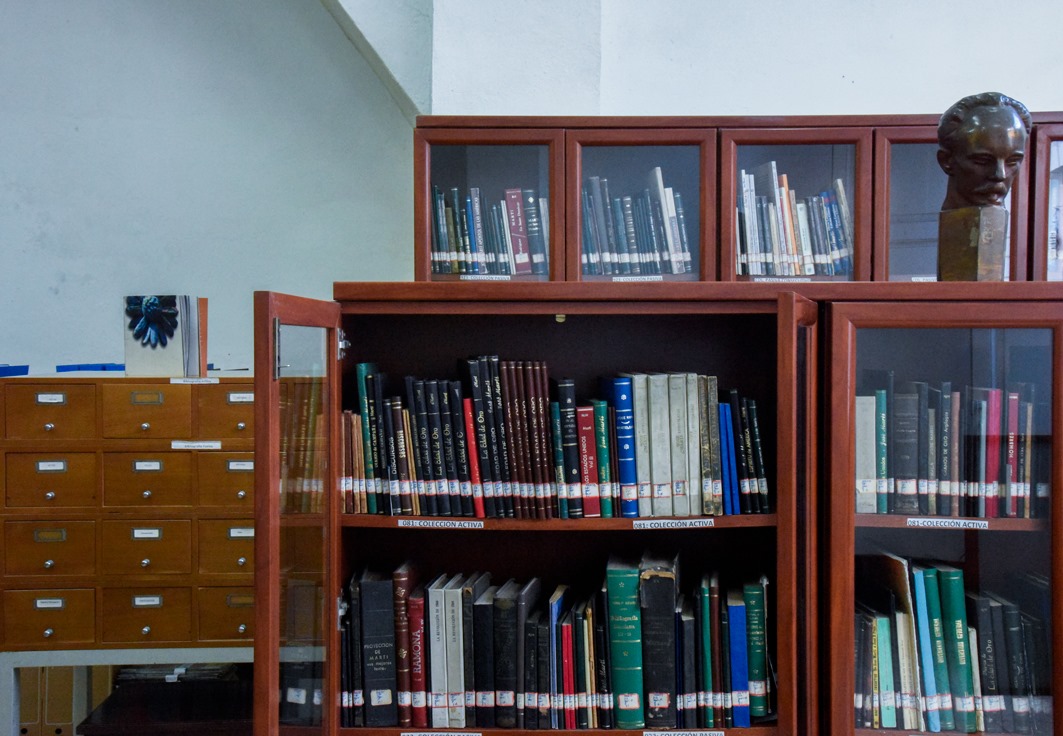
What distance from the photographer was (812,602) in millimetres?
1441

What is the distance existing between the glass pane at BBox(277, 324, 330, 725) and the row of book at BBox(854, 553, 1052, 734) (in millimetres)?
1053

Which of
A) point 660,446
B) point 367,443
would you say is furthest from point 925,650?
point 367,443

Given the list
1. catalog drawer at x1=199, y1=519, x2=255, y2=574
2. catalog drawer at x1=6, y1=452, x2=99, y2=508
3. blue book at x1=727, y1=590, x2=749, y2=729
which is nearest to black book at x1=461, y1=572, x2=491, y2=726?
blue book at x1=727, y1=590, x2=749, y2=729

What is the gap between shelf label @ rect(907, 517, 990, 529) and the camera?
4.95 ft

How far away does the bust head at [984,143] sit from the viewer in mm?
1483

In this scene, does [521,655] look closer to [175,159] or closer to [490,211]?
[490,211]

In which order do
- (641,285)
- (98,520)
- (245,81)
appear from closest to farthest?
1. (641,285)
2. (98,520)
3. (245,81)

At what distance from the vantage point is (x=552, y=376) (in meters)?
1.88

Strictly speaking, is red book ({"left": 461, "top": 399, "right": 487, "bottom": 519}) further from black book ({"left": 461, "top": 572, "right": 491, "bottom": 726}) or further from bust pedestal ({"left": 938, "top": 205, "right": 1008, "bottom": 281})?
bust pedestal ({"left": 938, "top": 205, "right": 1008, "bottom": 281})

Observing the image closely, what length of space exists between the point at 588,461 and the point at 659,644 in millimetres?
407

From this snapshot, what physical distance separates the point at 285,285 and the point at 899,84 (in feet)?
7.53

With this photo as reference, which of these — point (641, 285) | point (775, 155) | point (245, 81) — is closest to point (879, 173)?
point (775, 155)

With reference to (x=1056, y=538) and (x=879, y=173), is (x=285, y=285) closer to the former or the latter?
(x=879, y=173)

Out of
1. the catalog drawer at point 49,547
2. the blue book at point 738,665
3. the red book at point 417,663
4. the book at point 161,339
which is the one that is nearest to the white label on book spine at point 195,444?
the book at point 161,339
